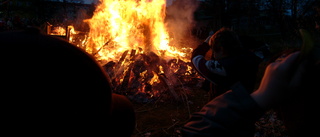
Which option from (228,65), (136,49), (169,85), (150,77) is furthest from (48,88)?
(136,49)

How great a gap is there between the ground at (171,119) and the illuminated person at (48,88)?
3233 millimetres

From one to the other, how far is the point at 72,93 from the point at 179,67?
7.11m

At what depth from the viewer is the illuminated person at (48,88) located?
0.88 m

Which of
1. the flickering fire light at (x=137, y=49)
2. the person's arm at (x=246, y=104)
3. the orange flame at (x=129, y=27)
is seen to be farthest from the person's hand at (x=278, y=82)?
the orange flame at (x=129, y=27)

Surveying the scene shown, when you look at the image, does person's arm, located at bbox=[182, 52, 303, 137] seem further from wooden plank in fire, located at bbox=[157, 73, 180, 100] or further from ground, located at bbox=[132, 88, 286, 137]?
wooden plank in fire, located at bbox=[157, 73, 180, 100]

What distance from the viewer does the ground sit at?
13.8ft

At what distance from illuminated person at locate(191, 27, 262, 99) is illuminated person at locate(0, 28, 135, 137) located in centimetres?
187

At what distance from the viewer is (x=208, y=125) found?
1051 millimetres

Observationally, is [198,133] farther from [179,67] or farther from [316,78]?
[179,67]

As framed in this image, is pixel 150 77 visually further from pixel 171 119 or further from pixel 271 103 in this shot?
pixel 271 103

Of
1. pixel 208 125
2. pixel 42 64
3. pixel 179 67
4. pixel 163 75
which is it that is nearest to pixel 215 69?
pixel 208 125

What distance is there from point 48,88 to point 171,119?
4.19m

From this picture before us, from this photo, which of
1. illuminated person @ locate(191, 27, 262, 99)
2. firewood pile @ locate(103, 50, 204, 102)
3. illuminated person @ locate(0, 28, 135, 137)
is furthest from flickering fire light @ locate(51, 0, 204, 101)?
illuminated person @ locate(0, 28, 135, 137)

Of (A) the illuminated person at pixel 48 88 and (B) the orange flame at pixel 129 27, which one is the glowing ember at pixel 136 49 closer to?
(B) the orange flame at pixel 129 27
